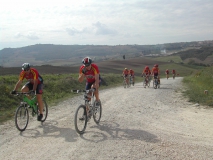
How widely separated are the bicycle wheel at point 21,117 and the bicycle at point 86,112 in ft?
5.97

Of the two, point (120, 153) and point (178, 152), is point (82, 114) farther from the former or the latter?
point (178, 152)

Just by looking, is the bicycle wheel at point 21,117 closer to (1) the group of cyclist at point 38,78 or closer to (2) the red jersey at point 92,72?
(1) the group of cyclist at point 38,78

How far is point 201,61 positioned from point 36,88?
93.0 m

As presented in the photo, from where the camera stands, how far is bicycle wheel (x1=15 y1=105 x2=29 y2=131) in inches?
288

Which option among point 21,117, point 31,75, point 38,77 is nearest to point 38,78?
point 38,77

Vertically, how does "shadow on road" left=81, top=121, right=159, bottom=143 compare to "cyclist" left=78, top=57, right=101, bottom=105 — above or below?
below

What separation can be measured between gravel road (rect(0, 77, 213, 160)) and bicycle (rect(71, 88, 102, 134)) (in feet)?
0.73

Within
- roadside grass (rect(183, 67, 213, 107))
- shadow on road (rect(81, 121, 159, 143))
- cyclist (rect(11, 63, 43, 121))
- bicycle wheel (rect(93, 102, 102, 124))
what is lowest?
roadside grass (rect(183, 67, 213, 107))

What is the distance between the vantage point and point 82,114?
284 inches

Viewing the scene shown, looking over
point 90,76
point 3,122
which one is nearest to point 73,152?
point 90,76

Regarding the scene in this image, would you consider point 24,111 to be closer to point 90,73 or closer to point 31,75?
point 31,75

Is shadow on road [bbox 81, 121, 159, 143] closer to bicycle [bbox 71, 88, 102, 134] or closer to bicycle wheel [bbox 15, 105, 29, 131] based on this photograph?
bicycle [bbox 71, 88, 102, 134]

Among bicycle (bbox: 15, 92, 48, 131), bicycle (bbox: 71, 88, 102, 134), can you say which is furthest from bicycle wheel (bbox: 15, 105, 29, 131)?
bicycle (bbox: 71, 88, 102, 134)

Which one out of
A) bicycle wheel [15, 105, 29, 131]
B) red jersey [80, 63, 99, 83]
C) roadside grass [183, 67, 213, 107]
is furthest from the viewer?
roadside grass [183, 67, 213, 107]
